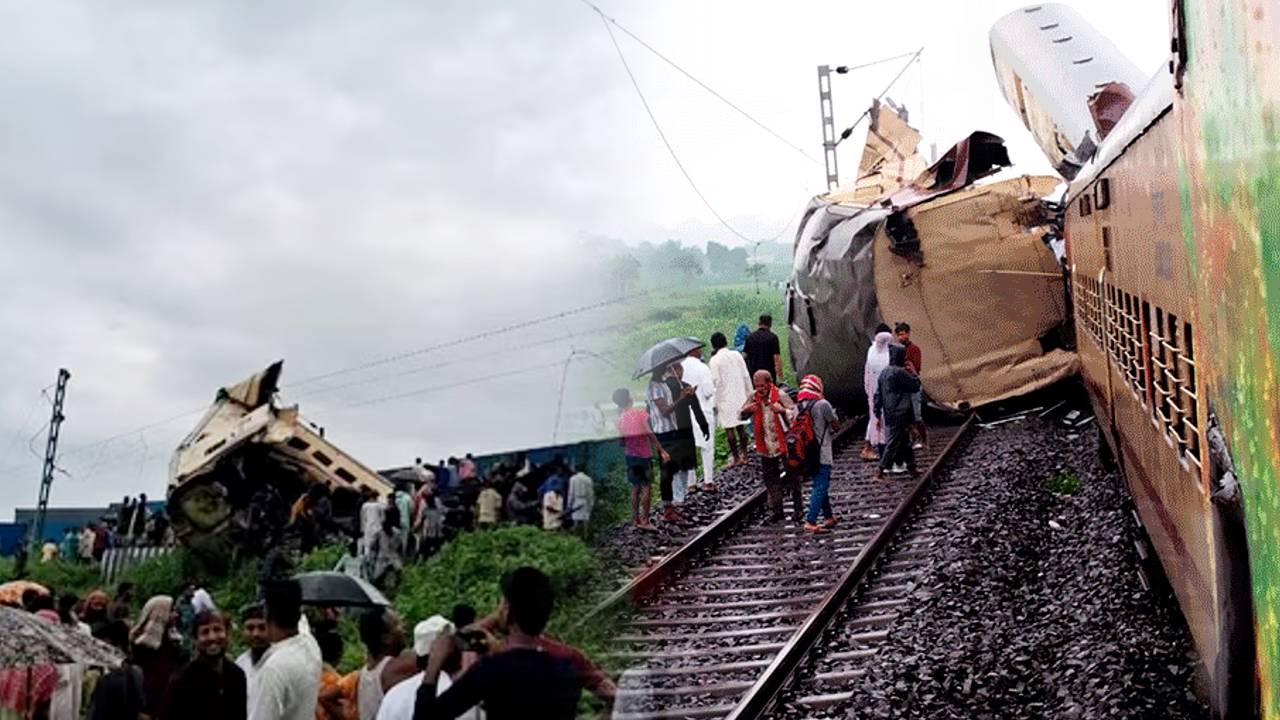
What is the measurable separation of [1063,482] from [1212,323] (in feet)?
26.4

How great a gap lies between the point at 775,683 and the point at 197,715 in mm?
3989

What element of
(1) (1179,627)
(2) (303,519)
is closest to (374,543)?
(2) (303,519)

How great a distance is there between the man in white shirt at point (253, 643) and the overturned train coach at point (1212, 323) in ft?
5.87

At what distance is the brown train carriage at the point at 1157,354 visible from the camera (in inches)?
139

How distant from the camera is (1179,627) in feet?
19.4

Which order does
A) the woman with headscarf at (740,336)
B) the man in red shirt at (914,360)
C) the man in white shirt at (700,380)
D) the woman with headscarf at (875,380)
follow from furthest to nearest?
1. the man in red shirt at (914,360)
2. the woman with headscarf at (740,336)
3. the woman with headscarf at (875,380)
4. the man in white shirt at (700,380)

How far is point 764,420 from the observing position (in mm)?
8961

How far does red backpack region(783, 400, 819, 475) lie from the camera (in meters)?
9.00

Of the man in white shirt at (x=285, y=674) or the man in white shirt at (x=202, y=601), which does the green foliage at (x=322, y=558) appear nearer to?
the man in white shirt at (x=285, y=674)

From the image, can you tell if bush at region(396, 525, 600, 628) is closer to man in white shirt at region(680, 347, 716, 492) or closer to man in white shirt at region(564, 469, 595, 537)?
man in white shirt at region(564, 469, 595, 537)

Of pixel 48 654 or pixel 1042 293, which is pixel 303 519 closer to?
pixel 48 654

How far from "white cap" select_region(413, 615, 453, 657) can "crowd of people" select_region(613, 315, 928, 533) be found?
102 inches

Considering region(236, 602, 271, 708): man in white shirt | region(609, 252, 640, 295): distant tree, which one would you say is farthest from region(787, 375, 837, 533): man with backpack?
region(236, 602, 271, 708): man in white shirt

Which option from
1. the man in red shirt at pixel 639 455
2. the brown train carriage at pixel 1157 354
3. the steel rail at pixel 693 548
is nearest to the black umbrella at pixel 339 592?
the man in red shirt at pixel 639 455
